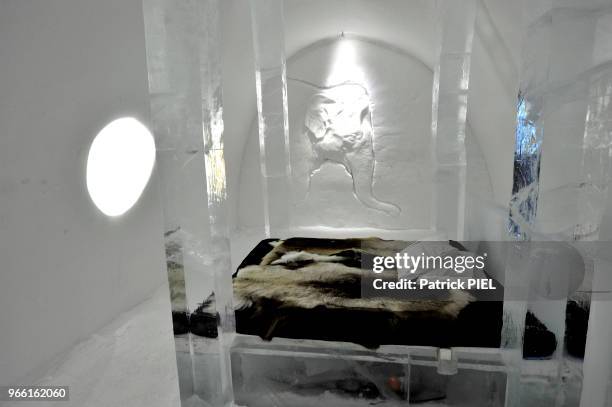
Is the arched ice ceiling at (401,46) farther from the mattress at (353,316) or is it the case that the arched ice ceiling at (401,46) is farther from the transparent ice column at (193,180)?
the transparent ice column at (193,180)

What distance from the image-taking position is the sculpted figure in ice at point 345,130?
4730 millimetres

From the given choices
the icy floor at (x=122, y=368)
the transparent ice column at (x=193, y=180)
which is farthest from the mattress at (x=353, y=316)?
the icy floor at (x=122, y=368)

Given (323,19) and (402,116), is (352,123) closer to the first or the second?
(402,116)

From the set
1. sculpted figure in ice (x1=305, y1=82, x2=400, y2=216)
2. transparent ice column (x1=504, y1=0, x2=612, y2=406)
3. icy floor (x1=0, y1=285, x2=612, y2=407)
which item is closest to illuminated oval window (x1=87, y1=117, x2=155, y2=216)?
icy floor (x1=0, y1=285, x2=612, y2=407)

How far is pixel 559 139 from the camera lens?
1436 mm

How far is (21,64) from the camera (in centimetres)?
211

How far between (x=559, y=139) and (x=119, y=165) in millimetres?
2566

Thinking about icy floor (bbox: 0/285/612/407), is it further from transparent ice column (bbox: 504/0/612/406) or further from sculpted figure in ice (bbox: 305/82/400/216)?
sculpted figure in ice (bbox: 305/82/400/216)

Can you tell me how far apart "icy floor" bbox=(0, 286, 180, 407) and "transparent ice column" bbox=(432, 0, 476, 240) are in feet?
6.82

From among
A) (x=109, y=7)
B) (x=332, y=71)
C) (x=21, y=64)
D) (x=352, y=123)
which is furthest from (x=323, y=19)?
(x=21, y=64)

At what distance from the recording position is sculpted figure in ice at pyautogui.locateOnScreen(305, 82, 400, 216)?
4.73 m

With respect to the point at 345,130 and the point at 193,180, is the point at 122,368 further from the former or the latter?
the point at 345,130

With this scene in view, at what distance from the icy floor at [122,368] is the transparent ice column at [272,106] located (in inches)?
44.2

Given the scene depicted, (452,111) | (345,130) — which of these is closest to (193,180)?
(452,111)
